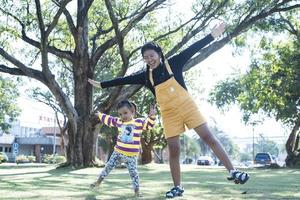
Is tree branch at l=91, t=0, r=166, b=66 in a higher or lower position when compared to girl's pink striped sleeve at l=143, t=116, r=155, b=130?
higher

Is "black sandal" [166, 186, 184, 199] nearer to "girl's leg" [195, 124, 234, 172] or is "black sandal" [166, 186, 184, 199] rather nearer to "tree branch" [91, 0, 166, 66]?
"girl's leg" [195, 124, 234, 172]

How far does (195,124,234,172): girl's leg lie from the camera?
5.37 metres

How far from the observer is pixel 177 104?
5.47 meters

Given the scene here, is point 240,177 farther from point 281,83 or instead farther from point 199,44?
point 281,83

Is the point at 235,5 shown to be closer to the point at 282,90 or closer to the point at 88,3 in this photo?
the point at 88,3

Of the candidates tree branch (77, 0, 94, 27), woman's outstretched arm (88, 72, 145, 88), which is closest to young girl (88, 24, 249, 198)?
woman's outstretched arm (88, 72, 145, 88)

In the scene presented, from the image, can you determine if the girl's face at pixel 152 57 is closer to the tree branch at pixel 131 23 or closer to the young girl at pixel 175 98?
the young girl at pixel 175 98

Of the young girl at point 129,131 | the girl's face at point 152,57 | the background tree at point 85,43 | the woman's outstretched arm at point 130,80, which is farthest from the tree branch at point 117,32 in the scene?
the girl's face at point 152,57

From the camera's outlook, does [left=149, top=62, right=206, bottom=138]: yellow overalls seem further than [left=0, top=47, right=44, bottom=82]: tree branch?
No

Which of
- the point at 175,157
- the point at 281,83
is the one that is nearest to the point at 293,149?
the point at 281,83

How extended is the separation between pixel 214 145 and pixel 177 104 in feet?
2.10

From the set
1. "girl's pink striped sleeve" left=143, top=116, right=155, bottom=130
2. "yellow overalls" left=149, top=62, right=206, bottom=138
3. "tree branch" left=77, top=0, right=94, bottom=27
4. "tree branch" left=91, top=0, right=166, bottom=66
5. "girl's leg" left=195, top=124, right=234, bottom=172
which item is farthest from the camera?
"tree branch" left=77, top=0, right=94, bottom=27

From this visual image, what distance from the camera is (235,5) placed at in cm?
1541

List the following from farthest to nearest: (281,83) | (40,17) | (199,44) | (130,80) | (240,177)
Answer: (281,83), (40,17), (130,80), (199,44), (240,177)
